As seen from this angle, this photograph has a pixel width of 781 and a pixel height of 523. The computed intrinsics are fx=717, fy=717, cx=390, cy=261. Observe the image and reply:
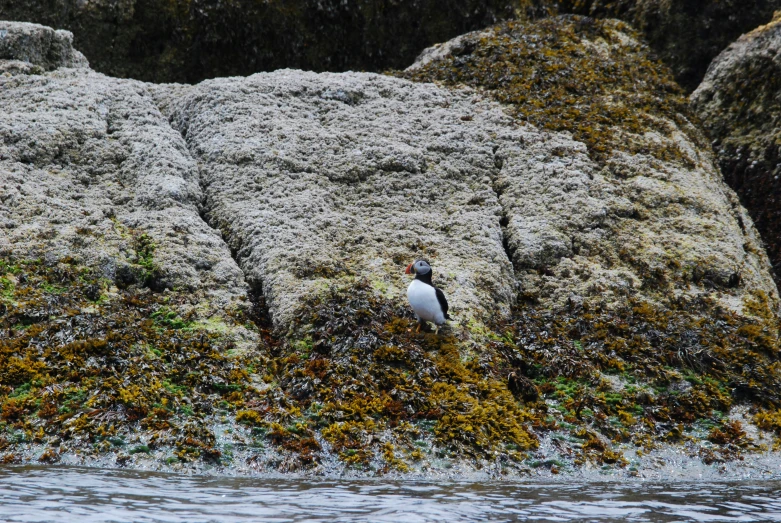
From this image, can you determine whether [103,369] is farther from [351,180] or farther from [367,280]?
[351,180]

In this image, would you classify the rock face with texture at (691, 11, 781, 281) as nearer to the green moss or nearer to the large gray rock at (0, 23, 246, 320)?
the green moss

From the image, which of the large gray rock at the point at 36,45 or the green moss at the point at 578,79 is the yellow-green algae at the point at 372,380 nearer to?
the green moss at the point at 578,79

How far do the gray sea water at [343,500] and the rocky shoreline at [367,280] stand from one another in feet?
1.61

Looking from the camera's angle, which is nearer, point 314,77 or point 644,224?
point 644,224

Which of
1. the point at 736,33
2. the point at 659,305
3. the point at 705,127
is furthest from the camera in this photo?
the point at 736,33

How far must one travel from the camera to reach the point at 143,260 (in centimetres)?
791

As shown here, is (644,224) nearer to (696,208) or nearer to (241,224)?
(696,208)

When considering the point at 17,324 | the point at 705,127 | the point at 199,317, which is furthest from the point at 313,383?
the point at 705,127

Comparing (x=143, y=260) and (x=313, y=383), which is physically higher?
(x=143, y=260)

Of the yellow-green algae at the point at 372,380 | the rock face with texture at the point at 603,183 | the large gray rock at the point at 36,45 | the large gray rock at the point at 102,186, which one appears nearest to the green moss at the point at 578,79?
the rock face with texture at the point at 603,183

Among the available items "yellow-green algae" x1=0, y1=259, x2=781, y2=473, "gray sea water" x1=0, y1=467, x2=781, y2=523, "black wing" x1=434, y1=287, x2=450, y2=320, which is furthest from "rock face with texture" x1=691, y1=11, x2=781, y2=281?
"gray sea water" x1=0, y1=467, x2=781, y2=523

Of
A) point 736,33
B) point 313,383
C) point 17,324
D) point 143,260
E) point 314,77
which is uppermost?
point 736,33

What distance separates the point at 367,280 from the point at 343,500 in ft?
11.0

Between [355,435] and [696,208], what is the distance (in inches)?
232
